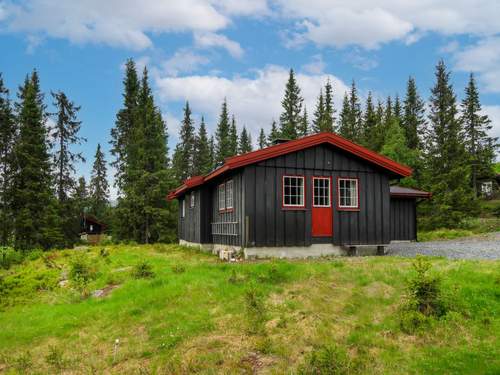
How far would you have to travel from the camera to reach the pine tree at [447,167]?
1193 inches

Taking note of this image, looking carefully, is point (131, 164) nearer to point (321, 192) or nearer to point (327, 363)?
point (321, 192)

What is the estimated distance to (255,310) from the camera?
7.26 meters

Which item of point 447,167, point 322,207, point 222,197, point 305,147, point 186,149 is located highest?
point 186,149

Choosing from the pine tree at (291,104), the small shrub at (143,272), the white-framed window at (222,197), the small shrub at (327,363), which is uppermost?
the pine tree at (291,104)

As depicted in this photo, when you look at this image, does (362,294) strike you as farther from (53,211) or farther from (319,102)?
(319,102)

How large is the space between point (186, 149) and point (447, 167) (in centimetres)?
3313

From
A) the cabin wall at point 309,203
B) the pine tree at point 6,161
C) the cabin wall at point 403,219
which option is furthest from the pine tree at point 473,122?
the pine tree at point 6,161

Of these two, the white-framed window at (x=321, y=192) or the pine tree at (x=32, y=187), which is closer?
the white-framed window at (x=321, y=192)

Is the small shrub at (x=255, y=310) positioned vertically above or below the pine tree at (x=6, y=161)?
below

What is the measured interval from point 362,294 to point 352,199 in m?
6.93

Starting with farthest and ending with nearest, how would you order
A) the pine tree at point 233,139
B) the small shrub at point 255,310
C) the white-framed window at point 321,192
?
the pine tree at point 233,139, the white-framed window at point 321,192, the small shrub at point 255,310

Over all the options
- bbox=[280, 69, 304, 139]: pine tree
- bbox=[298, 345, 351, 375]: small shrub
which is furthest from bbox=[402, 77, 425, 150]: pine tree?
bbox=[298, 345, 351, 375]: small shrub

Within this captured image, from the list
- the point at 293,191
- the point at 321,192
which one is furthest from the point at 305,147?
the point at 321,192

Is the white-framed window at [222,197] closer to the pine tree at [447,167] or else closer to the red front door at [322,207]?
the red front door at [322,207]
